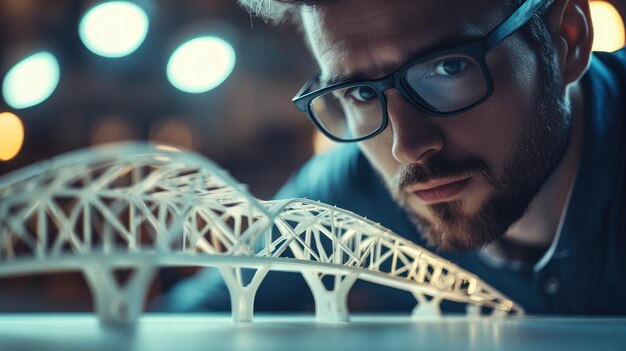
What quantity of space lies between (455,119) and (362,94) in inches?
10.3

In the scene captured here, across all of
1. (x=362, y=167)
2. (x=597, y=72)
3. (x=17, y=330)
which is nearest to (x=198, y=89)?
(x=362, y=167)

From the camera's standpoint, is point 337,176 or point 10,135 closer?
point 337,176

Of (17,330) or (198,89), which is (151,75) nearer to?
(198,89)

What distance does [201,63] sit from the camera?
5402 mm

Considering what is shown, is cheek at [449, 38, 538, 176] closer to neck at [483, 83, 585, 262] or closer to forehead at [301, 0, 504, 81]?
forehead at [301, 0, 504, 81]

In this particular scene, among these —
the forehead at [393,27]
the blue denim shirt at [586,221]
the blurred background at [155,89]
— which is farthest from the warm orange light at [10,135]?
the forehead at [393,27]

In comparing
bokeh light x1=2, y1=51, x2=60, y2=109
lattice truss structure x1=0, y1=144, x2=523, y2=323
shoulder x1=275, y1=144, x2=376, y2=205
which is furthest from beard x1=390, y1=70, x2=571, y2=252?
bokeh light x1=2, y1=51, x2=60, y2=109

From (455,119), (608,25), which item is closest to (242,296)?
(455,119)

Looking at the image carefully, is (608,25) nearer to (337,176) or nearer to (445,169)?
(337,176)

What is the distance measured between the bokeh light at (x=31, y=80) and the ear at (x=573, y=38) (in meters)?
4.92

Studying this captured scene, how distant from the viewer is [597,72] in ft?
6.41

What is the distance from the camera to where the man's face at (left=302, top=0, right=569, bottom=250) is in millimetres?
1464

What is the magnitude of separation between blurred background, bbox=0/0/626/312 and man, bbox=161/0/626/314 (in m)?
3.73

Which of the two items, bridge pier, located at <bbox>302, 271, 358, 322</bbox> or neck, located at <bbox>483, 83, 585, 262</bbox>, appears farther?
neck, located at <bbox>483, 83, 585, 262</bbox>
